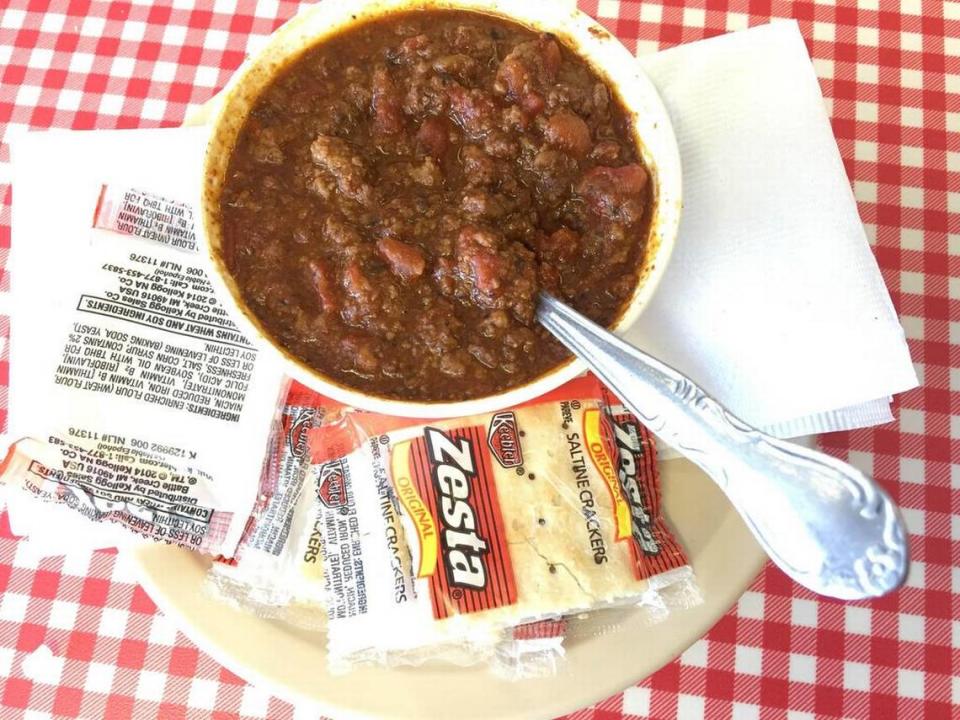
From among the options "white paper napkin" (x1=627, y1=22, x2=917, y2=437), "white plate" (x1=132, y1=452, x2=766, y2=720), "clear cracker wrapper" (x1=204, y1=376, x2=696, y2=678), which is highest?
"white paper napkin" (x1=627, y1=22, x2=917, y2=437)

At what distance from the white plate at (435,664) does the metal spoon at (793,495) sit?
1.39ft

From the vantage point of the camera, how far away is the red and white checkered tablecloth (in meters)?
1.84

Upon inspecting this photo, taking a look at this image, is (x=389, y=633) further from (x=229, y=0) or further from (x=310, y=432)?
(x=229, y=0)

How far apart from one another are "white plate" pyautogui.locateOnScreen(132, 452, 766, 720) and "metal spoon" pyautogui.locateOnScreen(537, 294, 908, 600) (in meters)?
0.42

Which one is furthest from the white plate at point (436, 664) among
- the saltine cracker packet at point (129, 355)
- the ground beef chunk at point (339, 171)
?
the ground beef chunk at point (339, 171)

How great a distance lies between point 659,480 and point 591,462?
163 mm

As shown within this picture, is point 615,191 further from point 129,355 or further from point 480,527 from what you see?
point 129,355

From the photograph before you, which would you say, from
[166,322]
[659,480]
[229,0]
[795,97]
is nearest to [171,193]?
[166,322]

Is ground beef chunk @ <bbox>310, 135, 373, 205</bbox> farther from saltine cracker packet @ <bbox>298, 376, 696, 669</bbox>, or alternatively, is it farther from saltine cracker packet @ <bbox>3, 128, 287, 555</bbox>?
saltine cracker packet @ <bbox>298, 376, 696, 669</bbox>

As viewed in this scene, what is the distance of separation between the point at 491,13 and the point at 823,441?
45.9 inches

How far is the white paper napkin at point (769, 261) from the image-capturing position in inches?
62.3

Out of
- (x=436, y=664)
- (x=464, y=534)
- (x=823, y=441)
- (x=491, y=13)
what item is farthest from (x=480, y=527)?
(x=491, y=13)

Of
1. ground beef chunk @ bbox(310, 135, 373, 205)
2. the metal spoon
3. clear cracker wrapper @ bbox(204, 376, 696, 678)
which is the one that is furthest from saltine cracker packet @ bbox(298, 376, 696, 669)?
ground beef chunk @ bbox(310, 135, 373, 205)

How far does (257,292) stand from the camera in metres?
1.48
